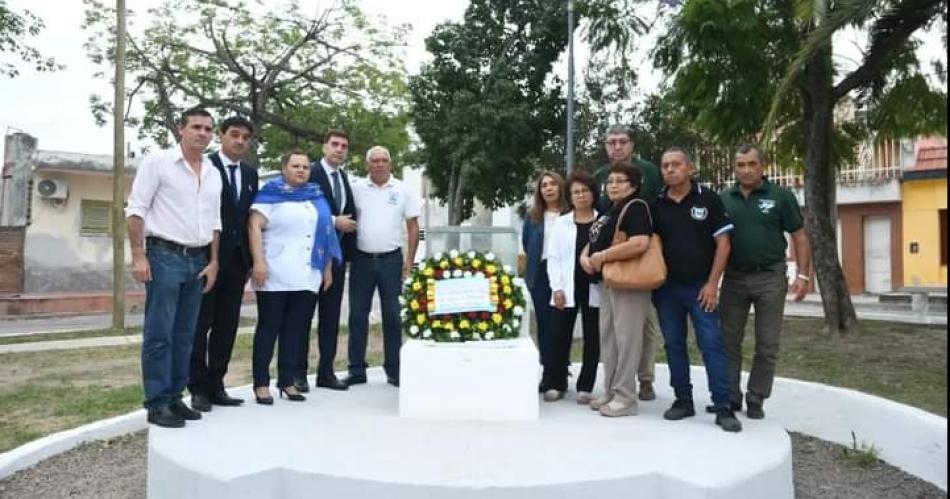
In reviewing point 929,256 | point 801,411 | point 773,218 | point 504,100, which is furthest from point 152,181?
point 929,256

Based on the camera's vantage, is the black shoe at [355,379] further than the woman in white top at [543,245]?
Yes

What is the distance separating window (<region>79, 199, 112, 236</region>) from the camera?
19.7 meters

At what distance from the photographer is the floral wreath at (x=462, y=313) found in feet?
15.6

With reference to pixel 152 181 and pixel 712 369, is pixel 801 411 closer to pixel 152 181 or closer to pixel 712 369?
pixel 712 369

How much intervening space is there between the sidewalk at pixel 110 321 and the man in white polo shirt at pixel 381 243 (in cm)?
705

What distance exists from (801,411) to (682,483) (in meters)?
2.85

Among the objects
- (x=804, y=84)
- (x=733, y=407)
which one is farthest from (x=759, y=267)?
(x=804, y=84)

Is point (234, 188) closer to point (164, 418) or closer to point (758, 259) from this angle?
point (164, 418)

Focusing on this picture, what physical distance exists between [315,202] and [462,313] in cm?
115

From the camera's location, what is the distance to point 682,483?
3205 mm

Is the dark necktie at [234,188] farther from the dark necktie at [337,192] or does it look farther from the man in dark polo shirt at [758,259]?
the man in dark polo shirt at [758,259]

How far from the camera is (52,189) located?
18891 mm

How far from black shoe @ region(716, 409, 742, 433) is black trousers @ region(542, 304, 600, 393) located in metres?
0.99

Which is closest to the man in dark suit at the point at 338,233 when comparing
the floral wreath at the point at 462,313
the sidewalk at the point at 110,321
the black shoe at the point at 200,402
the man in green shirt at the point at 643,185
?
the floral wreath at the point at 462,313
